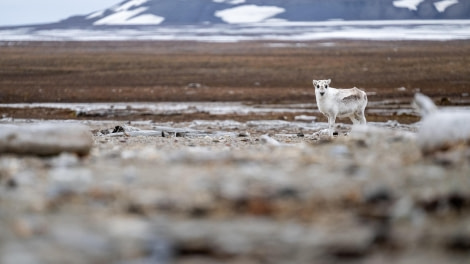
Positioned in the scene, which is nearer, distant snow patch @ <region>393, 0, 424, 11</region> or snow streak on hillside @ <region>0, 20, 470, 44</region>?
snow streak on hillside @ <region>0, 20, 470, 44</region>

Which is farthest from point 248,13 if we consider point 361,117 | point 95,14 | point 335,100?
point 335,100

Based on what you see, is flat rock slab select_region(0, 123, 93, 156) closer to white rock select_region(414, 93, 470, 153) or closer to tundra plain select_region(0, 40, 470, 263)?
tundra plain select_region(0, 40, 470, 263)

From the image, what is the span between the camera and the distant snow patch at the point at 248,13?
113 meters

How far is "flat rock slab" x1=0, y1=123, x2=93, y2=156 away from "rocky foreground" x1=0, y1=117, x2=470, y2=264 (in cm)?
10

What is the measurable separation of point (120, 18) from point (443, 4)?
46778 mm

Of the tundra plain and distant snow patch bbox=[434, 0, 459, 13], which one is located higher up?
distant snow patch bbox=[434, 0, 459, 13]

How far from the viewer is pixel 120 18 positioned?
119375mm

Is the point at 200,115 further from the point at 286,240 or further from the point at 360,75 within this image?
the point at 286,240

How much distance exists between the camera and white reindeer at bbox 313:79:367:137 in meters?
16.2

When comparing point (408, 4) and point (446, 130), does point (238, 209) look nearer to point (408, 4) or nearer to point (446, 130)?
point (446, 130)

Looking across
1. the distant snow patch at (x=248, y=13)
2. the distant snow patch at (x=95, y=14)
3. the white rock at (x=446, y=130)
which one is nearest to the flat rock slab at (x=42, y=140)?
the white rock at (x=446, y=130)

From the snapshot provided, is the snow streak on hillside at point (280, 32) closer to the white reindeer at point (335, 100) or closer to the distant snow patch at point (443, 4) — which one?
the distant snow patch at point (443, 4)

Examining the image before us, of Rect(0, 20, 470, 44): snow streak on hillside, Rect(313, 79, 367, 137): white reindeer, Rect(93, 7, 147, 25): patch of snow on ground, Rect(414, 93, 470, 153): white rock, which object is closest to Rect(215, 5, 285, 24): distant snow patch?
Rect(0, 20, 470, 44): snow streak on hillside

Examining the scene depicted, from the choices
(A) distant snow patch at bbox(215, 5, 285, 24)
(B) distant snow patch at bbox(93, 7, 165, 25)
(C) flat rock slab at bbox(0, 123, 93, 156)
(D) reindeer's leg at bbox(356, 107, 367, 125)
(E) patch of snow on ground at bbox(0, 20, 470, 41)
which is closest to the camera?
(C) flat rock slab at bbox(0, 123, 93, 156)
